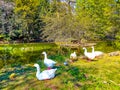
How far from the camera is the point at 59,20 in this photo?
109 ft

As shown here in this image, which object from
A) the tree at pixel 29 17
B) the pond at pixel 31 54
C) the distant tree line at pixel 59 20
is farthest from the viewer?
the tree at pixel 29 17

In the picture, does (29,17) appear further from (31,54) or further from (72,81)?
(72,81)

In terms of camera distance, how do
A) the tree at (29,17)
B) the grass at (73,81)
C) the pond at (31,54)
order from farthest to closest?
1. the tree at (29,17)
2. the pond at (31,54)
3. the grass at (73,81)

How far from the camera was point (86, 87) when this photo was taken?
898 centimetres

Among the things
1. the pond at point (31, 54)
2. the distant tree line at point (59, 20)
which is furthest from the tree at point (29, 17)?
the pond at point (31, 54)

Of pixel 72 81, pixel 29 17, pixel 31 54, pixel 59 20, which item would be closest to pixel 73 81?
pixel 72 81

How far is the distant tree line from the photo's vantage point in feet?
109

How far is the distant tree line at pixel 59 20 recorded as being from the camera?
33.2 m

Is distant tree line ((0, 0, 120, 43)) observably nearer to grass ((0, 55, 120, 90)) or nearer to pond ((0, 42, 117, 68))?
pond ((0, 42, 117, 68))

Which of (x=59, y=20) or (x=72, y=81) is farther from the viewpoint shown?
(x=59, y=20)

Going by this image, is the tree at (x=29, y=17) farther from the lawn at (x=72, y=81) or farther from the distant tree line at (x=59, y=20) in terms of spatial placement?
the lawn at (x=72, y=81)

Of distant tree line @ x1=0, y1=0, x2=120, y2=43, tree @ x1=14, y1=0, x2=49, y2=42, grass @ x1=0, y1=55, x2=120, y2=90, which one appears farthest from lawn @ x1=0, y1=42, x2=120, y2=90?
tree @ x1=14, y1=0, x2=49, y2=42

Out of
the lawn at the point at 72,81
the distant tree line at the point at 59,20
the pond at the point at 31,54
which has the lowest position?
the pond at the point at 31,54

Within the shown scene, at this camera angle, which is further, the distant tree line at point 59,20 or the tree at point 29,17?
the tree at point 29,17
